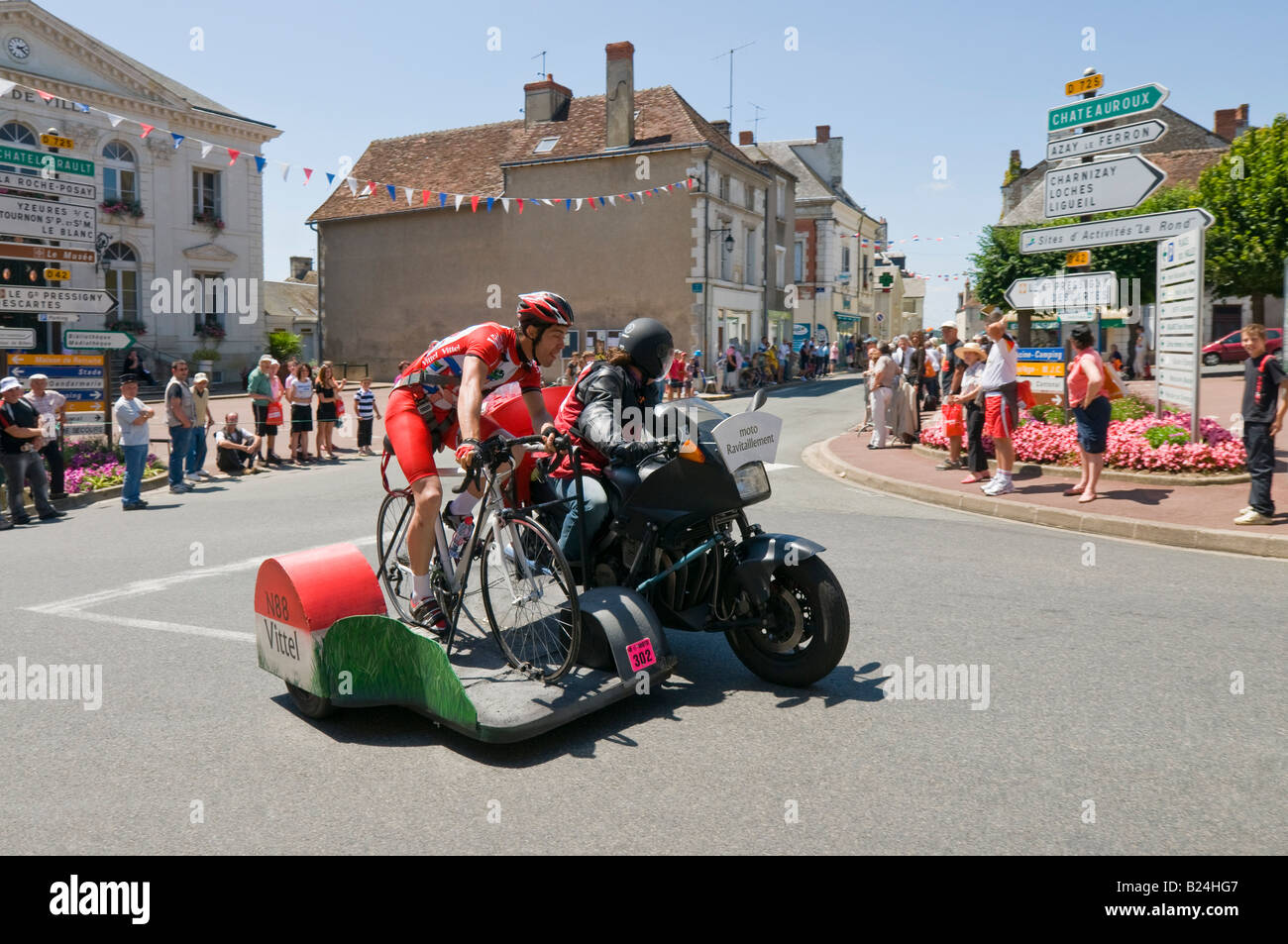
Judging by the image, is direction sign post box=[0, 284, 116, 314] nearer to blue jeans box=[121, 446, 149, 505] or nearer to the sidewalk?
blue jeans box=[121, 446, 149, 505]

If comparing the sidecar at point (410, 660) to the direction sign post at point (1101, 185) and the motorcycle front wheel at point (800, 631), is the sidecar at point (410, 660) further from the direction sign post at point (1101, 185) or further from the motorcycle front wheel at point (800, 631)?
the direction sign post at point (1101, 185)

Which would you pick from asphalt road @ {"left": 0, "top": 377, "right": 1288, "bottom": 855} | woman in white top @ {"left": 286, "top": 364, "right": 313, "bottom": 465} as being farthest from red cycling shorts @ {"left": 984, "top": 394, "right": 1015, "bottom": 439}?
woman in white top @ {"left": 286, "top": 364, "right": 313, "bottom": 465}

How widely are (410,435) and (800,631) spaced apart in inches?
79.3

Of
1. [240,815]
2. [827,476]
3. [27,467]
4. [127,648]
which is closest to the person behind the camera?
[240,815]

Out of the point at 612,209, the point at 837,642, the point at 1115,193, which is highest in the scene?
the point at 612,209

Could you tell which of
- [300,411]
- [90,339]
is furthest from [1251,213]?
[90,339]

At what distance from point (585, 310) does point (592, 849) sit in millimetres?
35453

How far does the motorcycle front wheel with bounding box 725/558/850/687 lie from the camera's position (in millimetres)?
4461

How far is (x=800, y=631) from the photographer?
181 inches

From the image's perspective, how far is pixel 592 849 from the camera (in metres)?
3.18

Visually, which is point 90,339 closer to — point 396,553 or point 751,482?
point 396,553

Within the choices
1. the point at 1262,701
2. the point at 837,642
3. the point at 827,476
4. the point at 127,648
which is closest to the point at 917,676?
the point at 837,642
